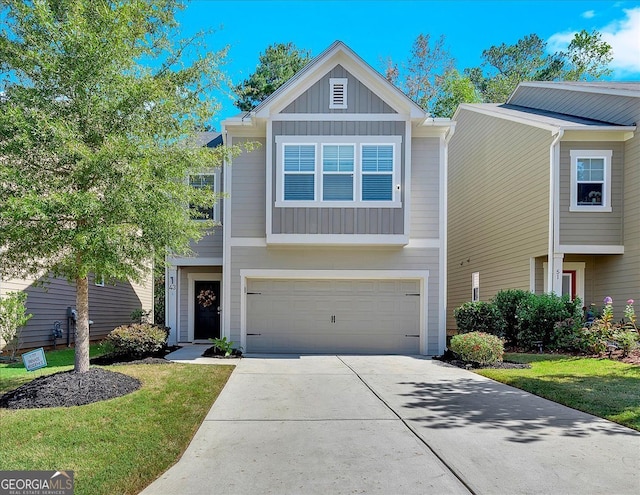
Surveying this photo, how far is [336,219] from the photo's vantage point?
1203 centimetres

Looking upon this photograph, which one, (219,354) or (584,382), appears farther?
(219,354)

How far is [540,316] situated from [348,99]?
7.03 metres

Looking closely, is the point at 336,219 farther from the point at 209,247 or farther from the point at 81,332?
the point at 81,332

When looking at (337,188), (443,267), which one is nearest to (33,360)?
(337,188)

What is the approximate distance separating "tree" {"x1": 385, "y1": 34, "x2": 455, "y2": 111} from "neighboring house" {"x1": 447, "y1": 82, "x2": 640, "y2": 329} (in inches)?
411

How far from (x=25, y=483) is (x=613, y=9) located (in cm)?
1837

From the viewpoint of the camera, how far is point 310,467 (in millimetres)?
4641

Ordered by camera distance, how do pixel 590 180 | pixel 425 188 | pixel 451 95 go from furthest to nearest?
pixel 451 95, pixel 590 180, pixel 425 188

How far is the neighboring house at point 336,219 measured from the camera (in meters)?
12.0

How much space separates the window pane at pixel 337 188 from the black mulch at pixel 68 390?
6360mm

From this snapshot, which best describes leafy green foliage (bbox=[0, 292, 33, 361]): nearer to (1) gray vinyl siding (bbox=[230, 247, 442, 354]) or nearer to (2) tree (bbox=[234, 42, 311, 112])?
(1) gray vinyl siding (bbox=[230, 247, 442, 354])

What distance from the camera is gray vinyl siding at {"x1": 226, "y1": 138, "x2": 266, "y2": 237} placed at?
12602 millimetres

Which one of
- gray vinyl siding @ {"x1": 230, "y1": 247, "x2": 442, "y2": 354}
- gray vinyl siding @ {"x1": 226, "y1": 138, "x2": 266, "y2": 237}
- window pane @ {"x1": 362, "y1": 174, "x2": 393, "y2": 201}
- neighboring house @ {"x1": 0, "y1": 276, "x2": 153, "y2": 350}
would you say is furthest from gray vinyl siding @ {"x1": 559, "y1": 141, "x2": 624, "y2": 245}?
neighboring house @ {"x1": 0, "y1": 276, "x2": 153, "y2": 350}

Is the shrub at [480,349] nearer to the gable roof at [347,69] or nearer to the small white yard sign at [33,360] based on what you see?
the gable roof at [347,69]
